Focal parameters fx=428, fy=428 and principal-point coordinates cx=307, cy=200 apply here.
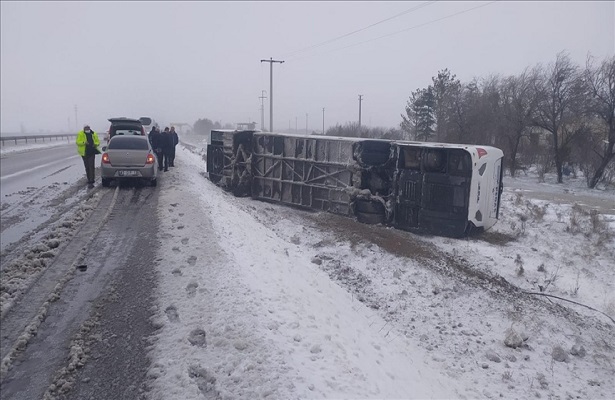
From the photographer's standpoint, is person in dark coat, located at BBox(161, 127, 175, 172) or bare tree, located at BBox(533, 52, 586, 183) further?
bare tree, located at BBox(533, 52, 586, 183)

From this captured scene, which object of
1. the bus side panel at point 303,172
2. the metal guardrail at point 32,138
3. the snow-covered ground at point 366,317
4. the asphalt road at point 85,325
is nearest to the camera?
the asphalt road at point 85,325

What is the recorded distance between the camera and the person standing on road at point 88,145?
13500 mm

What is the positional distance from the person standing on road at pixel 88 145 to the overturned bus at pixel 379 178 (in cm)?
449

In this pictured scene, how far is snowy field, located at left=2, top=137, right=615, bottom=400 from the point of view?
3783mm

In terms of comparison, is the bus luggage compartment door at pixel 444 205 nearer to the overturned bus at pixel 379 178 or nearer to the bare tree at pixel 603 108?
the overturned bus at pixel 379 178

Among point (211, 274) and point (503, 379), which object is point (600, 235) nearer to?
point (503, 379)

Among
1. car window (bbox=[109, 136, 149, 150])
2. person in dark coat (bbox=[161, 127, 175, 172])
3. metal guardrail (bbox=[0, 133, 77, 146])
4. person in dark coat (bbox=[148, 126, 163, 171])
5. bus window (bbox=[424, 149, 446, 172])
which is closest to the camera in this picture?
bus window (bbox=[424, 149, 446, 172])

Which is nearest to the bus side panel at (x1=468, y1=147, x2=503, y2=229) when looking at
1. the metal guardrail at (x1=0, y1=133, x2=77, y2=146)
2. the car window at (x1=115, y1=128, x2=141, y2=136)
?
the car window at (x1=115, y1=128, x2=141, y2=136)

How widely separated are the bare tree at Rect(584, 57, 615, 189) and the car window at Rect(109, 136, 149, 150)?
24.3 metres

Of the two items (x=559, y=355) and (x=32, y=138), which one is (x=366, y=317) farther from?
(x=32, y=138)

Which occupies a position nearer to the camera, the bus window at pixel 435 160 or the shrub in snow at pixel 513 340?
the shrub in snow at pixel 513 340

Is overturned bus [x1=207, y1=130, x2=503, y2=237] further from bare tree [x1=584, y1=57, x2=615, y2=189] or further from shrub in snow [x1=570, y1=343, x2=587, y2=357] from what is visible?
bare tree [x1=584, y1=57, x2=615, y2=189]

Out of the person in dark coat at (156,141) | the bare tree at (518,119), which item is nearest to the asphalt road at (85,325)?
the person in dark coat at (156,141)

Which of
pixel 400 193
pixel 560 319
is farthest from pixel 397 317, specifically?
pixel 400 193
